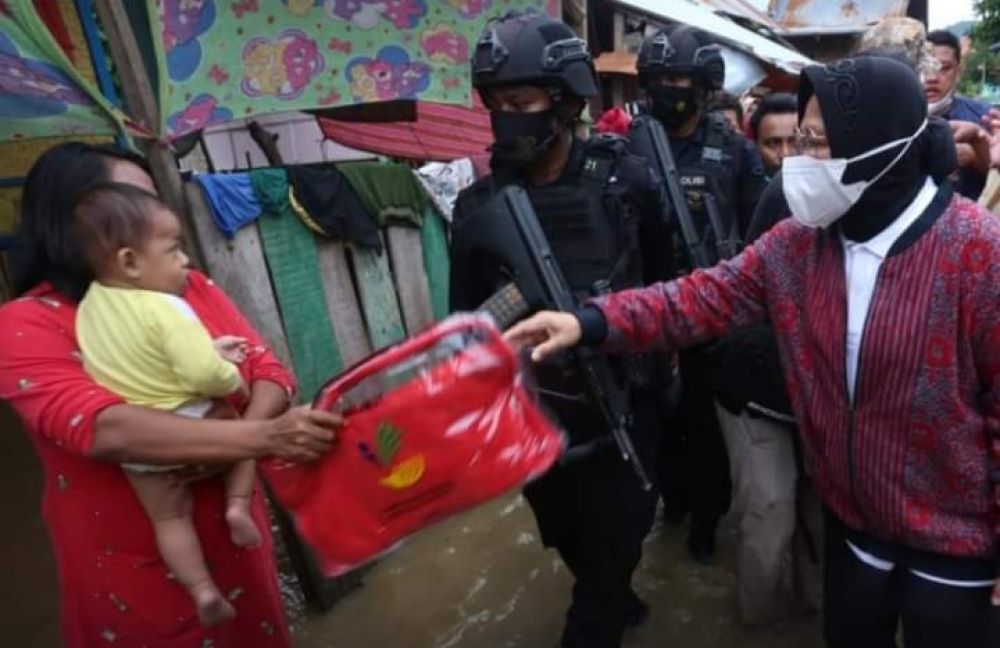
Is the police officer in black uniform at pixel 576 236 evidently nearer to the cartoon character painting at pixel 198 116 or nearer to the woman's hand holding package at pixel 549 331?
the woman's hand holding package at pixel 549 331

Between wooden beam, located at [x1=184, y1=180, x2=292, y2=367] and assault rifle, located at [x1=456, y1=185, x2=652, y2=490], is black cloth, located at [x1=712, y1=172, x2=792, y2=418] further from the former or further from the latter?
wooden beam, located at [x1=184, y1=180, x2=292, y2=367]

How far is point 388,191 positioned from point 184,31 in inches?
64.4

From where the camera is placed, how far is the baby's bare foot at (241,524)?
1.49 metres

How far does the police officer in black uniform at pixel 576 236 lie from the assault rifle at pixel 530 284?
0.21 ft

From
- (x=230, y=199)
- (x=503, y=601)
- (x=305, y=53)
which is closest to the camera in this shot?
(x=305, y=53)

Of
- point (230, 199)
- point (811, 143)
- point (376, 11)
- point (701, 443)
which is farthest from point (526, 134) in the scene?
point (230, 199)

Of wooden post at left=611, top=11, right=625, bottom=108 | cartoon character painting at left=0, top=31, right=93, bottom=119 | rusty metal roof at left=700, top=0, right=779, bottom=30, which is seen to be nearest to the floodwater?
cartoon character painting at left=0, top=31, right=93, bottom=119

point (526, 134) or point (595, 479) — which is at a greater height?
point (526, 134)

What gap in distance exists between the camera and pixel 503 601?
304 centimetres

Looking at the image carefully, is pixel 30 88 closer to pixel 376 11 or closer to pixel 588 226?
pixel 376 11

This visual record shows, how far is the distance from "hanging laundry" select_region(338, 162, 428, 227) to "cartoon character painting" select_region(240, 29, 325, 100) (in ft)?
3.19

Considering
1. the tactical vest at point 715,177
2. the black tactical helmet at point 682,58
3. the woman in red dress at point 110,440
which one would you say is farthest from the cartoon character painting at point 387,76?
the woman in red dress at point 110,440

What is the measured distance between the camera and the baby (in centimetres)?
138

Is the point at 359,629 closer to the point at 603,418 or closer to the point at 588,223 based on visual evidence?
the point at 603,418
